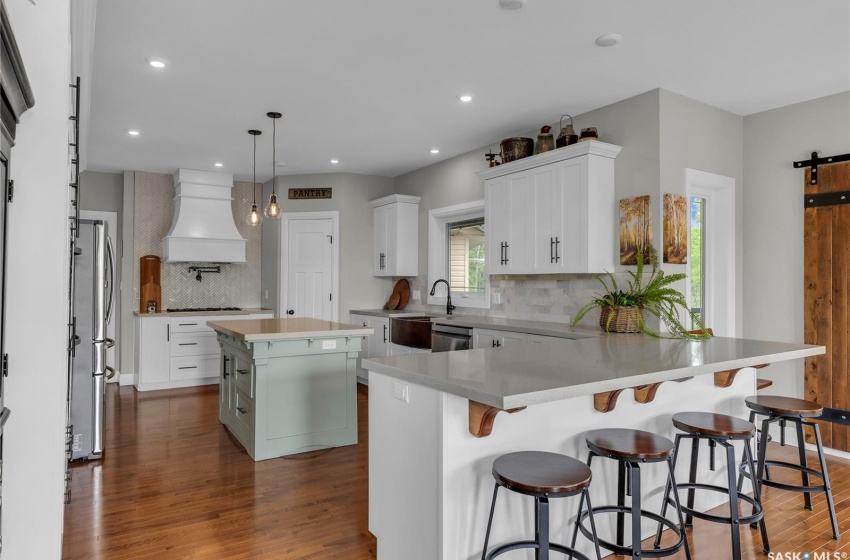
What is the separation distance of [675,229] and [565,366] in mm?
2251

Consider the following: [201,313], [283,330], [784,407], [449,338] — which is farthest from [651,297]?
[201,313]

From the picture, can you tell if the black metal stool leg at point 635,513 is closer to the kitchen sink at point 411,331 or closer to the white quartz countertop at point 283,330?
the white quartz countertop at point 283,330

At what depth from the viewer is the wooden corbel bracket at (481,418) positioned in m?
1.88

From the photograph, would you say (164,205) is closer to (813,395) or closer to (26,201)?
(26,201)

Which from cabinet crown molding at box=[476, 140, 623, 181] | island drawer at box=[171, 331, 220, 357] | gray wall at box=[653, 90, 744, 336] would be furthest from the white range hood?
gray wall at box=[653, 90, 744, 336]

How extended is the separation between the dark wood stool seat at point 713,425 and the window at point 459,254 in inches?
122

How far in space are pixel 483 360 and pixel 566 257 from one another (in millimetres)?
2135

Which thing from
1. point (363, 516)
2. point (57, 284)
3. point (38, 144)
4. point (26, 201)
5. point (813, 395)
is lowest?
point (363, 516)

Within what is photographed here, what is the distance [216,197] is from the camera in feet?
21.9

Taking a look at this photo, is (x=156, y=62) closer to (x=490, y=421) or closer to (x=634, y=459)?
(x=490, y=421)

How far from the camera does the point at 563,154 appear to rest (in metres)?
4.11

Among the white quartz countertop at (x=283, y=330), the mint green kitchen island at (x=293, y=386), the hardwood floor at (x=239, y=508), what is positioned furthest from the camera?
the mint green kitchen island at (x=293, y=386)

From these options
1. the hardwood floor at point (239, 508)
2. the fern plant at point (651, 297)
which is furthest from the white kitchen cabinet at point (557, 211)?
the hardwood floor at point (239, 508)

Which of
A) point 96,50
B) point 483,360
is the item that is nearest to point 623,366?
point 483,360
